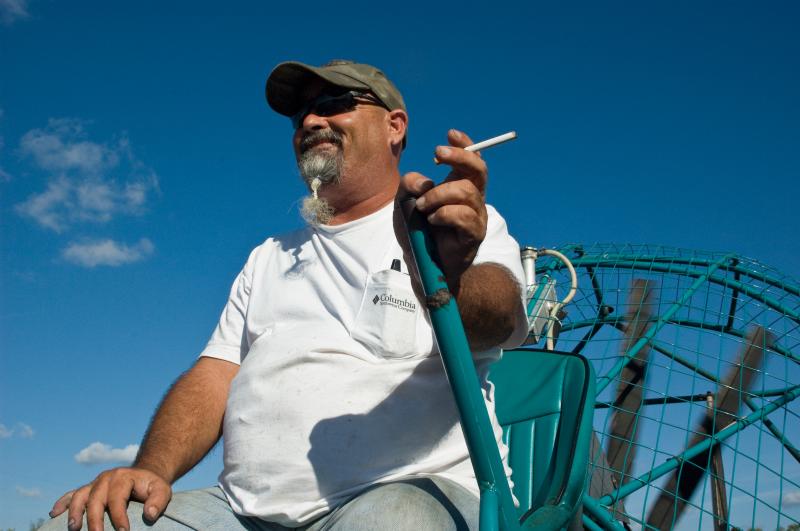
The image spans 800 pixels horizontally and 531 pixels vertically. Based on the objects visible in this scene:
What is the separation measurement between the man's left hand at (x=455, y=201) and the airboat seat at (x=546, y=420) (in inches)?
27.4

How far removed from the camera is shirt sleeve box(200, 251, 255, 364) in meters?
2.10

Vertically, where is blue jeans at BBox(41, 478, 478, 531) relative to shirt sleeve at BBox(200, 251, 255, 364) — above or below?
below

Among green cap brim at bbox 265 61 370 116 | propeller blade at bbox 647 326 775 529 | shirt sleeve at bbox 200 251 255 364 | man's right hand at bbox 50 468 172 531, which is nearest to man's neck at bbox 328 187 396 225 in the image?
shirt sleeve at bbox 200 251 255 364

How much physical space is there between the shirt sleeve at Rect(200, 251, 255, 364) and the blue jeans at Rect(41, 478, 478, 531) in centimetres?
49

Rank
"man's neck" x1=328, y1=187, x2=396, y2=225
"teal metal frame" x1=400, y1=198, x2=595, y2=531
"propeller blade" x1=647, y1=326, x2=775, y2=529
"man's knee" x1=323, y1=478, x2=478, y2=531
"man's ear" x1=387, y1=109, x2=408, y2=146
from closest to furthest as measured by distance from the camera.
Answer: "teal metal frame" x1=400, y1=198, x2=595, y2=531, "man's knee" x1=323, y1=478, x2=478, y2=531, "man's neck" x1=328, y1=187, x2=396, y2=225, "man's ear" x1=387, y1=109, x2=408, y2=146, "propeller blade" x1=647, y1=326, x2=775, y2=529

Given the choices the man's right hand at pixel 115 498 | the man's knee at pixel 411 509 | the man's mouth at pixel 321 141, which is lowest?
the man's knee at pixel 411 509

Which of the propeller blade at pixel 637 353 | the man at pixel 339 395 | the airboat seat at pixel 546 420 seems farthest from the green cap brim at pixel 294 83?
the propeller blade at pixel 637 353

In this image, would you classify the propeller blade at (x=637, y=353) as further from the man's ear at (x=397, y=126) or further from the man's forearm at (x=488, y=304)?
the man's forearm at (x=488, y=304)

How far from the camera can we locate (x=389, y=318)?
170cm

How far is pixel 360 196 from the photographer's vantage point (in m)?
2.42

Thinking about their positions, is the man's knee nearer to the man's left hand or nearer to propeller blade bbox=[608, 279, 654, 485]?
the man's left hand

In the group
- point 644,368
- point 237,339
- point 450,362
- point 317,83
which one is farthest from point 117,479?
point 644,368

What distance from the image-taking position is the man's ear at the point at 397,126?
2752 mm

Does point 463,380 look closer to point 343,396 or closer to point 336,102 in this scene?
point 343,396
